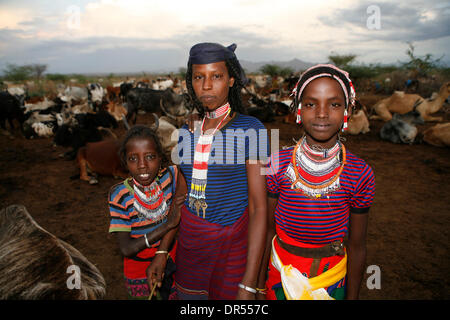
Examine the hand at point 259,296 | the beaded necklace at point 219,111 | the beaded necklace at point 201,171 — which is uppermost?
the beaded necklace at point 219,111

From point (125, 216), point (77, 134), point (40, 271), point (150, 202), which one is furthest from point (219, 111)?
point (77, 134)

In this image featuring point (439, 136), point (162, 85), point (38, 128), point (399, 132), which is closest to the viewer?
point (439, 136)

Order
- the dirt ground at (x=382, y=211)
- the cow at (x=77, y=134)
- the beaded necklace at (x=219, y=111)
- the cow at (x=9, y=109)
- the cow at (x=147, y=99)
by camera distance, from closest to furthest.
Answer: the beaded necklace at (x=219, y=111) < the dirt ground at (x=382, y=211) < the cow at (x=77, y=134) < the cow at (x=9, y=109) < the cow at (x=147, y=99)

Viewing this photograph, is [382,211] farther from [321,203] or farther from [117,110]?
[117,110]

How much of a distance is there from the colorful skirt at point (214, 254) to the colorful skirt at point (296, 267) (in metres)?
0.18

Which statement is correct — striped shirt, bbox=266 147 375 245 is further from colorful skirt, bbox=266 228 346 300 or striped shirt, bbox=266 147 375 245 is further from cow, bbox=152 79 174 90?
cow, bbox=152 79 174 90

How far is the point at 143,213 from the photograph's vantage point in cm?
192

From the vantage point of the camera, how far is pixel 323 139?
142 centimetres

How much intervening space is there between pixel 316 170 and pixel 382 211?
3.95 metres

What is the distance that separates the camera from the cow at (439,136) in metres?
7.70

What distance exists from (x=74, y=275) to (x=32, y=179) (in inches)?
235

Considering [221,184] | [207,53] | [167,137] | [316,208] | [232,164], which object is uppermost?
[207,53]

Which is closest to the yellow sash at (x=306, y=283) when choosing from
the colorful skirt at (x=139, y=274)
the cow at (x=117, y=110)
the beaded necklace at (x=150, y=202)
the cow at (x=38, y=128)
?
the colorful skirt at (x=139, y=274)

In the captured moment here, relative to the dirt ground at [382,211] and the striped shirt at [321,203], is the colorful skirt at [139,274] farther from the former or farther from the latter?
the dirt ground at [382,211]
